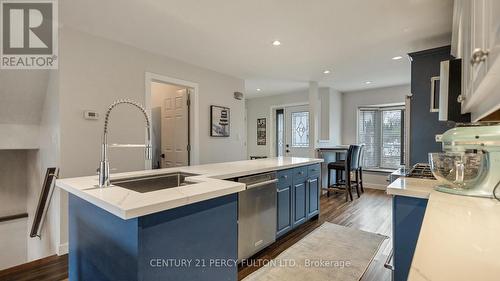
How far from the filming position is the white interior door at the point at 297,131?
614cm

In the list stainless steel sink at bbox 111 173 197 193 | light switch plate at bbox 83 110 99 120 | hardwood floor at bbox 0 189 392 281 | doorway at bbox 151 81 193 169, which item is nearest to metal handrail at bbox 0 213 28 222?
hardwood floor at bbox 0 189 392 281

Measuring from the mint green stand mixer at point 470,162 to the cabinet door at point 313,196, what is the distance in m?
1.92

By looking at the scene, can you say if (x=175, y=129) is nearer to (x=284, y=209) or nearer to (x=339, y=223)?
(x=284, y=209)

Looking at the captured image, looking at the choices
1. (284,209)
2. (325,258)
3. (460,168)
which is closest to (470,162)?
(460,168)

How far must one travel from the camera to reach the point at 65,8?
215 centimetres

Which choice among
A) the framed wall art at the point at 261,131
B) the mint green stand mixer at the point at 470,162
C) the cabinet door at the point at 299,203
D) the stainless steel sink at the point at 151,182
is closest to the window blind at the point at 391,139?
the framed wall art at the point at 261,131

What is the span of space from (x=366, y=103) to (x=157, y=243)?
577cm

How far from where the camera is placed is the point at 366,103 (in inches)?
226

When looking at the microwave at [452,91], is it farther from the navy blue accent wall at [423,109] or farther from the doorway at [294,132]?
the doorway at [294,132]

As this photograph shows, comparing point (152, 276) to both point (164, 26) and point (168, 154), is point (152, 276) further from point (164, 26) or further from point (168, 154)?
point (168, 154)

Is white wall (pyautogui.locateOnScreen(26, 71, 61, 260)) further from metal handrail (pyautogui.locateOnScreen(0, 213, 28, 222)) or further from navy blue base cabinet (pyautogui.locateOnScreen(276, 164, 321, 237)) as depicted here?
navy blue base cabinet (pyautogui.locateOnScreen(276, 164, 321, 237))

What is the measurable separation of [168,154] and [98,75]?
5.67 feet

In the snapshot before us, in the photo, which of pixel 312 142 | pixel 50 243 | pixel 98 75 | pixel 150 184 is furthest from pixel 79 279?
pixel 312 142

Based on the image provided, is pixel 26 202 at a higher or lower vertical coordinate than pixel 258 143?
lower
